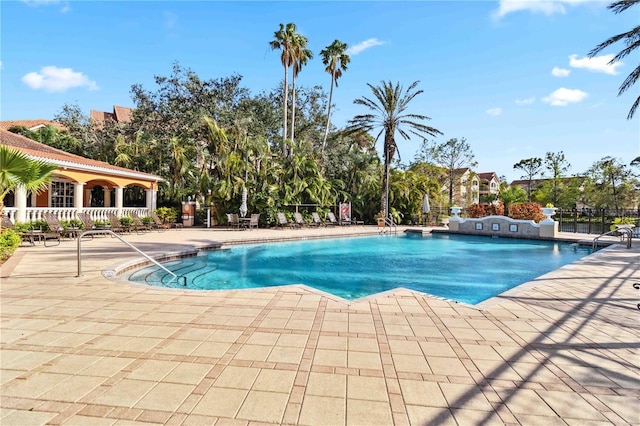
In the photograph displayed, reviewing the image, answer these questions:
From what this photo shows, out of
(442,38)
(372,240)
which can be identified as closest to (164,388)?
(442,38)

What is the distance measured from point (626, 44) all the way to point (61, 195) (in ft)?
95.0

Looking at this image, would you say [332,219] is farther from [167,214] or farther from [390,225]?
[167,214]

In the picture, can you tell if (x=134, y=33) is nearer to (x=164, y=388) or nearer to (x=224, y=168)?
(x=224, y=168)

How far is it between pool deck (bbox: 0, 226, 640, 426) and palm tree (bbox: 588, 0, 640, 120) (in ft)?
48.9

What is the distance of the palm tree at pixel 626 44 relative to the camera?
14.1m

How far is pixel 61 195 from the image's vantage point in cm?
1936

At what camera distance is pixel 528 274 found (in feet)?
31.3

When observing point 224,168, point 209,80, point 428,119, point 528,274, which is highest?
point 209,80

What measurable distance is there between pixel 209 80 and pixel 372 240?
61.9 feet

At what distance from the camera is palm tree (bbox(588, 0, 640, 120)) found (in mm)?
14070

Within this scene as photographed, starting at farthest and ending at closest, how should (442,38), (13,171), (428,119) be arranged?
(428,119) < (442,38) < (13,171)

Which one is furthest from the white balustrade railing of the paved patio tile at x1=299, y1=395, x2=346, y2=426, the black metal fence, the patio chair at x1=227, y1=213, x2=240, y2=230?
the black metal fence

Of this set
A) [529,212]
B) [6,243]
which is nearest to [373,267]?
[6,243]

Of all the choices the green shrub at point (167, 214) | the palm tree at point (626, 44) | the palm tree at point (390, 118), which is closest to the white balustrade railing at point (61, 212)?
the green shrub at point (167, 214)
